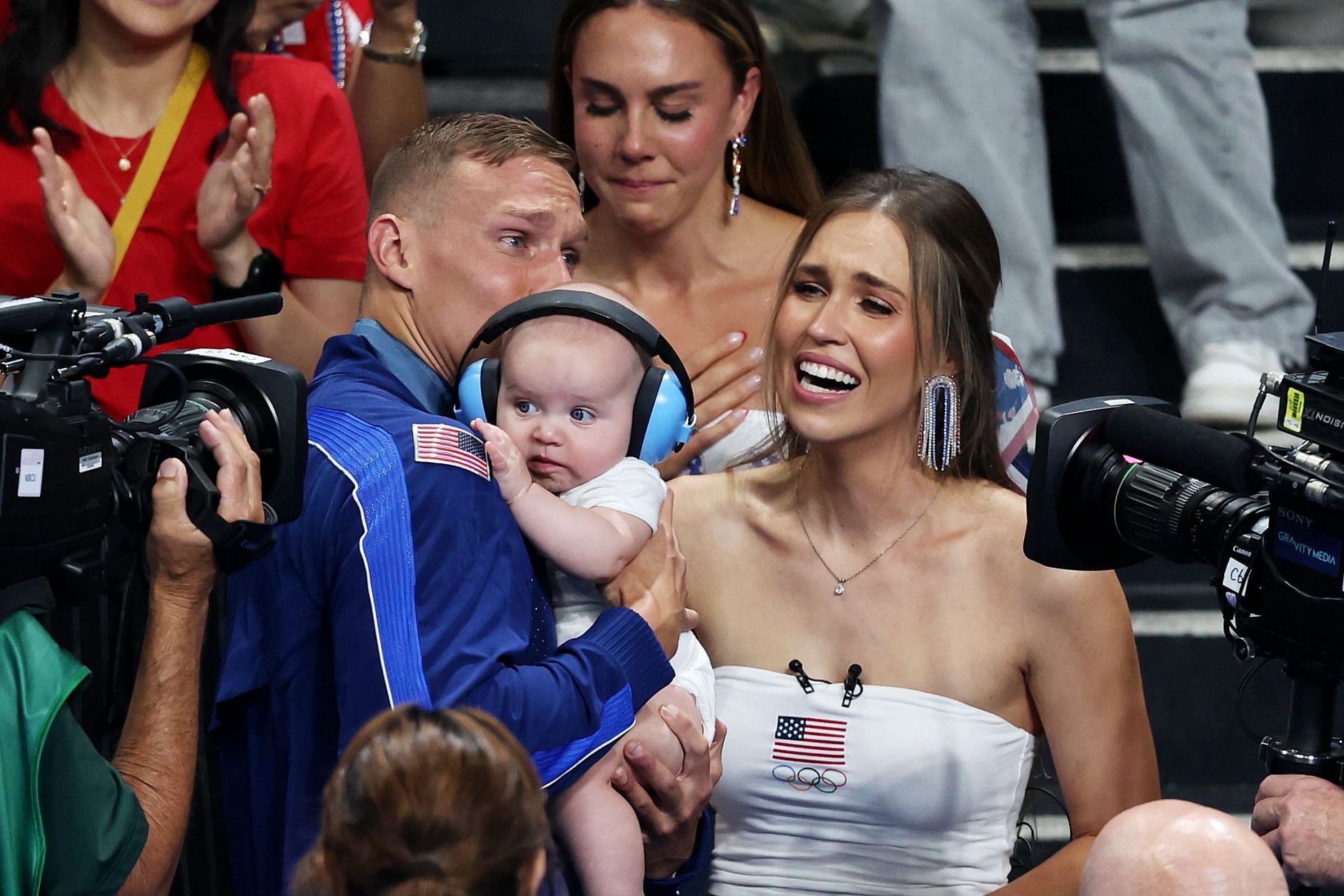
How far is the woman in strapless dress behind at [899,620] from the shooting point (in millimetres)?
2541

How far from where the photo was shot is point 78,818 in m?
1.84

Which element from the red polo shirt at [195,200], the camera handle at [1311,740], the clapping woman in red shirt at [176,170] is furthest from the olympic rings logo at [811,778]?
the red polo shirt at [195,200]

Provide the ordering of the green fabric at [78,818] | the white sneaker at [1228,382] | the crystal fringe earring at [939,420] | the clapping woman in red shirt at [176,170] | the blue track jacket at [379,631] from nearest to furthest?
the green fabric at [78,818] < the blue track jacket at [379,631] < the crystal fringe earring at [939,420] < the clapping woman in red shirt at [176,170] < the white sneaker at [1228,382]

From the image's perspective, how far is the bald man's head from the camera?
6.63 feet

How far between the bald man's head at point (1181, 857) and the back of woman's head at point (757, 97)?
5.63ft

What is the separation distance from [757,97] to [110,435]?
1889mm

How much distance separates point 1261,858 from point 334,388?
1236 mm

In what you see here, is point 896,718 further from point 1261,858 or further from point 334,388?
point 334,388

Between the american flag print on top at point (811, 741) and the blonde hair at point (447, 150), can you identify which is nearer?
the blonde hair at point (447, 150)

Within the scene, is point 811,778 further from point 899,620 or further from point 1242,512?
point 1242,512

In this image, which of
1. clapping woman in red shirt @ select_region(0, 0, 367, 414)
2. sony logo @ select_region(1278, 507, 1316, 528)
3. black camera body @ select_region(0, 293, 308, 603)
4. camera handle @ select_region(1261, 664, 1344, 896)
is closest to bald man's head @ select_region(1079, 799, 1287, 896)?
camera handle @ select_region(1261, 664, 1344, 896)

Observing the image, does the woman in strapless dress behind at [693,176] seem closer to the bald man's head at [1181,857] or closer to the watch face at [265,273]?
the watch face at [265,273]

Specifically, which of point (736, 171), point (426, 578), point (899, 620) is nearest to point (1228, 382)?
point (736, 171)

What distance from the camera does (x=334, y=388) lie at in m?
2.16
